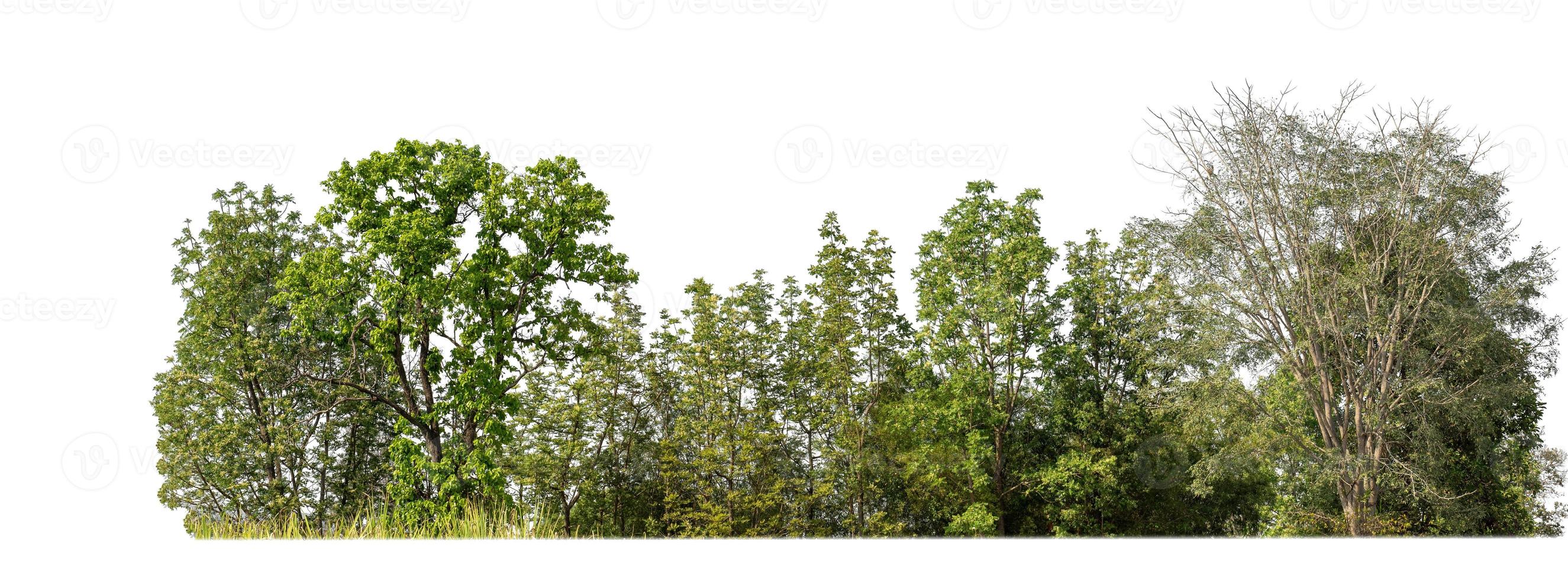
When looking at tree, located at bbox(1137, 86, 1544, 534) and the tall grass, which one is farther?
tree, located at bbox(1137, 86, 1544, 534)

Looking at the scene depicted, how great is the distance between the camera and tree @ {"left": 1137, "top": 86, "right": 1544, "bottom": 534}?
2602cm

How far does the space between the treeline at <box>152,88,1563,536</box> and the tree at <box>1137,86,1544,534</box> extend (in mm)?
85

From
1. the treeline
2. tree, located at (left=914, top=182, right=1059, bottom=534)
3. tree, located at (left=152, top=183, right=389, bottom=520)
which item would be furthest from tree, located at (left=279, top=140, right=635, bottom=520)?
tree, located at (left=914, top=182, right=1059, bottom=534)

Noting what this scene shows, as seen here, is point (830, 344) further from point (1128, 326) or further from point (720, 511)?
point (1128, 326)

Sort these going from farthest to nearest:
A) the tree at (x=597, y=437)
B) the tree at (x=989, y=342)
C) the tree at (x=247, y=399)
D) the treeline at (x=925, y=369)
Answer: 1. the tree at (x=597, y=437)
2. the tree at (x=989, y=342)
3. the tree at (x=247, y=399)
4. the treeline at (x=925, y=369)

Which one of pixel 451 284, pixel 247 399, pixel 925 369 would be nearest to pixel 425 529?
pixel 451 284

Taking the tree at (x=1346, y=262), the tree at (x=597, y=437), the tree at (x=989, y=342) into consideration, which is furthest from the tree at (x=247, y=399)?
the tree at (x=1346, y=262)

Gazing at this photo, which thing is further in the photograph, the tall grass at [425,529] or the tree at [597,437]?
the tree at [597,437]

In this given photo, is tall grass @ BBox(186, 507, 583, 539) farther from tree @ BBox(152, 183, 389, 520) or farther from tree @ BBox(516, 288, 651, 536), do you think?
tree @ BBox(516, 288, 651, 536)

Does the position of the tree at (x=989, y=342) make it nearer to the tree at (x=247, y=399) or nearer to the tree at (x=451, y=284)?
the tree at (x=451, y=284)

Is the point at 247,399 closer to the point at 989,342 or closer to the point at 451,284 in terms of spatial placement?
the point at 451,284

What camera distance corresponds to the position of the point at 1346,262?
1081 inches

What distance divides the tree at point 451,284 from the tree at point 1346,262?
1574 cm

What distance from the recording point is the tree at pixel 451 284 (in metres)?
23.9
